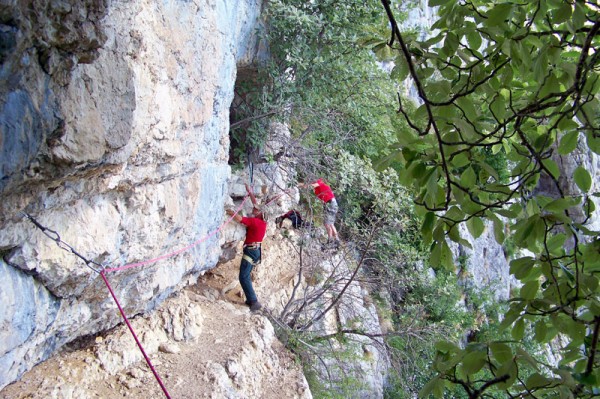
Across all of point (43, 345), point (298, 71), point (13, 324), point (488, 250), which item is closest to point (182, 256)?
point (43, 345)

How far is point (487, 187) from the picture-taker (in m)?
2.03

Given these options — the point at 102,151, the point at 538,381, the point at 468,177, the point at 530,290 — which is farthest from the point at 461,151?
the point at 102,151

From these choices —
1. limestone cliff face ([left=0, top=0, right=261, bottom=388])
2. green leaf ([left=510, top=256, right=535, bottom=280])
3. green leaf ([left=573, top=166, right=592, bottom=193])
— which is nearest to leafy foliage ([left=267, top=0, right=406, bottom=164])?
limestone cliff face ([left=0, top=0, right=261, bottom=388])

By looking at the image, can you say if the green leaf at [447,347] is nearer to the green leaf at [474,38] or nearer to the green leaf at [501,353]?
the green leaf at [501,353]

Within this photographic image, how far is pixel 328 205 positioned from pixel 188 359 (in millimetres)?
4117

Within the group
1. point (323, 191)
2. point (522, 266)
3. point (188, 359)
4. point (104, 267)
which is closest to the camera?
point (522, 266)

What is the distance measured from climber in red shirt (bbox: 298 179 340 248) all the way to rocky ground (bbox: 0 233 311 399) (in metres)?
1.96

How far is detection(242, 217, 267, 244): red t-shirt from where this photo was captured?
7.08 metres

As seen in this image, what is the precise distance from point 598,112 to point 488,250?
13473mm

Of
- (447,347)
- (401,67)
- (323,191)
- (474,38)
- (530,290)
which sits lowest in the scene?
(323,191)

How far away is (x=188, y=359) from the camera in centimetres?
554

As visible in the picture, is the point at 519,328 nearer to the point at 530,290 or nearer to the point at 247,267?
the point at 530,290

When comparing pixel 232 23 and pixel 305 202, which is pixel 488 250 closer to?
pixel 305 202

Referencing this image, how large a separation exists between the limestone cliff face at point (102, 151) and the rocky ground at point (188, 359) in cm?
21
